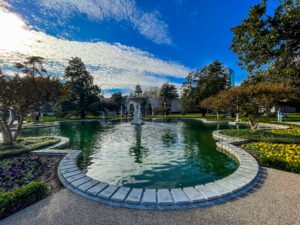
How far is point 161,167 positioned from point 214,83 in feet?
90.0

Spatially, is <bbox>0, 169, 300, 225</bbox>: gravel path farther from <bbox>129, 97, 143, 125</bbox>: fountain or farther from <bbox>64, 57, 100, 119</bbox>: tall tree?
<bbox>64, 57, 100, 119</bbox>: tall tree

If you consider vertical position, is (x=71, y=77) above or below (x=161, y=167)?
above

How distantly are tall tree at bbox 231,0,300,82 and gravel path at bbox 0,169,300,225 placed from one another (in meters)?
4.82

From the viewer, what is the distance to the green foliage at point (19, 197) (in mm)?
2683

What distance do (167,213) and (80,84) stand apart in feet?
105

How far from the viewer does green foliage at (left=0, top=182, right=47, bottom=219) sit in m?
2.68

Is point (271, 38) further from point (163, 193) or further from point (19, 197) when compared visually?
point (19, 197)

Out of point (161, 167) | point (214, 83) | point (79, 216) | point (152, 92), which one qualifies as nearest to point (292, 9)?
point (161, 167)

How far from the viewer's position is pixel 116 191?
329 centimetres

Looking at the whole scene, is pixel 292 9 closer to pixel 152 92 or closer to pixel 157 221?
pixel 157 221

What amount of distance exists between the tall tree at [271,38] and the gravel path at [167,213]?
482 centimetres

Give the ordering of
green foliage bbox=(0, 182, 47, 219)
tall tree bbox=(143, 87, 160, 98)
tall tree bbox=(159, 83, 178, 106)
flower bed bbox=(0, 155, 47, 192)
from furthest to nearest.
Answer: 1. tall tree bbox=(143, 87, 160, 98)
2. tall tree bbox=(159, 83, 178, 106)
3. flower bed bbox=(0, 155, 47, 192)
4. green foliage bbox=(0, 182, 47, 219)

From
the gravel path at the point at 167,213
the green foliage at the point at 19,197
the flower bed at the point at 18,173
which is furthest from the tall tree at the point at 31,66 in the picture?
the gravel path at the point at 167,213

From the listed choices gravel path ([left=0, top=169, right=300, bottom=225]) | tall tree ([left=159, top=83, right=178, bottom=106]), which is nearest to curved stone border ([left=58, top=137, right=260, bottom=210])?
gravel path ([left=0, top=169, right=300, bottom=225])
